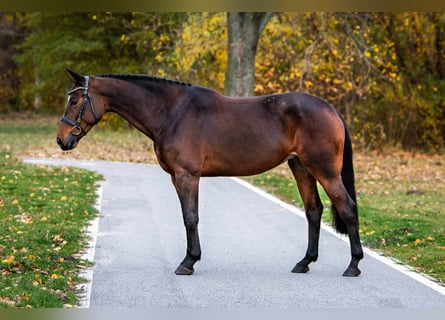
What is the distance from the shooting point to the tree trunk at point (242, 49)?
24344 mm

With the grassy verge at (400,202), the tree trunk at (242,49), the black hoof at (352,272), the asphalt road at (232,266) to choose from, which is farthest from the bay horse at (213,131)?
the tree trunk at (242,49)

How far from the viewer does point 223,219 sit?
1279cm

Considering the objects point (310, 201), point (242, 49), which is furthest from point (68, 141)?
point (242, 49)

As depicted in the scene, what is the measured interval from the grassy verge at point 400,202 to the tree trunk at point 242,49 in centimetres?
329

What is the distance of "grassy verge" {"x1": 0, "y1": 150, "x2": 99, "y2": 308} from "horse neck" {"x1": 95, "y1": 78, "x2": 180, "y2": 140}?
159 cm

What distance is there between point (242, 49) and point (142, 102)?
51.5 feet

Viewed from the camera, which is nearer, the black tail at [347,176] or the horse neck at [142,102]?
the horse neck at [142,102]

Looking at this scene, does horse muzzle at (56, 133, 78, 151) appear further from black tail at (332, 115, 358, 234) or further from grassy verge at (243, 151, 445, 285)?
grassy verge at (243, 151, 445, 285)

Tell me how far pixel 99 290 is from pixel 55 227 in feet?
12.3

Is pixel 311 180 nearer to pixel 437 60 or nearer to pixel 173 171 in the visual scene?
pixel 173 171

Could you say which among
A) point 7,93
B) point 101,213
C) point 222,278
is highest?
point 222,278

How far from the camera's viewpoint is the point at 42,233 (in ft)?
35.3

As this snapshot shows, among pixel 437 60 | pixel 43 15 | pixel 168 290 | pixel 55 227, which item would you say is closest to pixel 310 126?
pixel 168 290

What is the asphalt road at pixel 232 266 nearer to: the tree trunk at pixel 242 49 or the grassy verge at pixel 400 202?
the grassy verge at pixel 400 202
